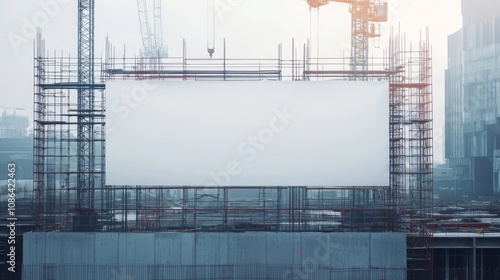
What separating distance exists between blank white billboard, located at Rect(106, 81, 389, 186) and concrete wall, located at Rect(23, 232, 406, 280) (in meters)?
2.02

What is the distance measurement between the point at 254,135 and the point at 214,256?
4.51m

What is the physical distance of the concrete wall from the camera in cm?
2275


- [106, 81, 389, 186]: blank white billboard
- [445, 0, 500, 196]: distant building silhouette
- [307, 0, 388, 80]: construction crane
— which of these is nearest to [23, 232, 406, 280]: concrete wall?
[106, 81, 389, 186]: blank white billboard

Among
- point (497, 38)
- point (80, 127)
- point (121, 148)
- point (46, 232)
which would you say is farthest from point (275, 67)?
point (497, 38)

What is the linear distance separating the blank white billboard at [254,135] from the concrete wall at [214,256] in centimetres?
202

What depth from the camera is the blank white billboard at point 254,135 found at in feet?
77.2

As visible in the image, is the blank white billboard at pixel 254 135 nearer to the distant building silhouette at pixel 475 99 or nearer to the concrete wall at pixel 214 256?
the concrete wall at pixel 214 256

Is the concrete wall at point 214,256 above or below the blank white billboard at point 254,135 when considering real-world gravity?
below

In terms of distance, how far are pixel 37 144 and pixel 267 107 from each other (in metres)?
8.88

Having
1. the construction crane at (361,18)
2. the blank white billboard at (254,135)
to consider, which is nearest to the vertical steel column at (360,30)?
the construction crane at (361,18)

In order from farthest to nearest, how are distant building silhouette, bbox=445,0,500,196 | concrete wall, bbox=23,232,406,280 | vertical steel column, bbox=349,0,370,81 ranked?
distant building silhouette, bbox=445,0,500,196
vertical steel column, bbox=349,0,370,81
concrete wall, bbox=23,232,406,280

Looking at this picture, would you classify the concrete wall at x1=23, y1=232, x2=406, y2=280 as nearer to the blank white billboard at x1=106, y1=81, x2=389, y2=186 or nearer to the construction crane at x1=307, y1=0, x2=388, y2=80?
the blank white billboard at x1=106, y1=81, x2=389, y2=186

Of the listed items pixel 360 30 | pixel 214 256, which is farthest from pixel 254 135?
pixel 360 30

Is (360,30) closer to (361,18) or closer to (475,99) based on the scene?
(361,18)
